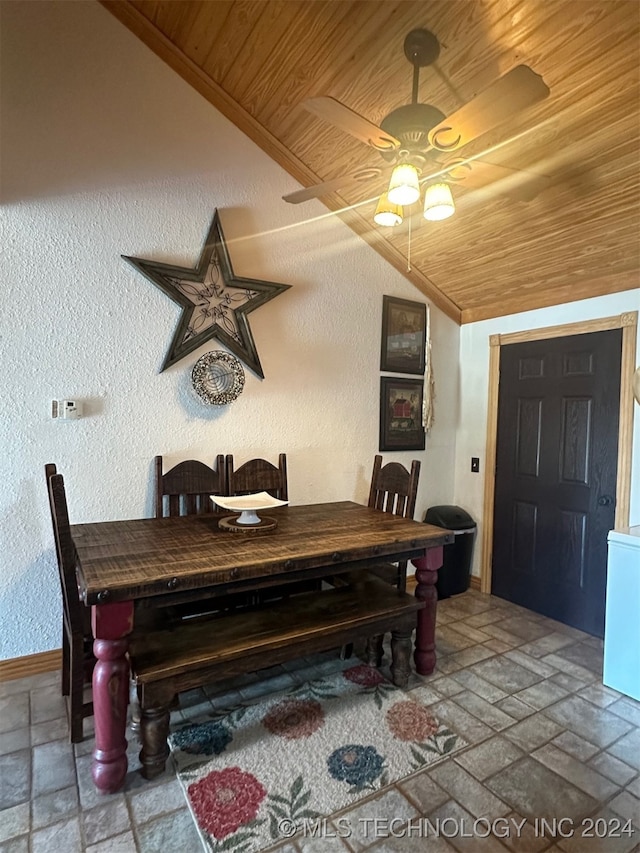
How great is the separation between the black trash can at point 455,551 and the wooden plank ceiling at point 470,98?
171 centimetres

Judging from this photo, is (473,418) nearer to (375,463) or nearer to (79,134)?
(375,463)

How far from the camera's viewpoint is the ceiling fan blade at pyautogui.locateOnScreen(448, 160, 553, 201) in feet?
6.41

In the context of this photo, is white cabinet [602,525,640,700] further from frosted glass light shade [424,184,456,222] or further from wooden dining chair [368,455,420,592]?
frosted glass light shade [424,184,456,222]

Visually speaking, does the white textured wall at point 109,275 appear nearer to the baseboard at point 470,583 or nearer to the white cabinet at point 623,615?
the baseboard at point 470,583

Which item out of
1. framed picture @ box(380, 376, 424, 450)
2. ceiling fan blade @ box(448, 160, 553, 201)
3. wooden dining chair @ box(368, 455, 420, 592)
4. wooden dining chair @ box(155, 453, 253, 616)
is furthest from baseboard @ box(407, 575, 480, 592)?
ceiling fan blade @ box(448, 160, 553, 201)

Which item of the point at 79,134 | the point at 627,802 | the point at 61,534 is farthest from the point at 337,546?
the point at 79,134

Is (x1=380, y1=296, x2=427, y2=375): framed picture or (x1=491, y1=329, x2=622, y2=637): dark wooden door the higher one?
(x1=380, y1=296, x2=427, y2=375): framed picture

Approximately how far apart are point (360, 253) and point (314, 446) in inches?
57.8

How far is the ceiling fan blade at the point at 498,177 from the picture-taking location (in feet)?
6.41

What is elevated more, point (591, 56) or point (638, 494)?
point (591, 56)

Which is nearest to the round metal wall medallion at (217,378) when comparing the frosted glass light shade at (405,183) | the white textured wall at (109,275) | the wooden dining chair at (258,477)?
the white textured wall at (109,275)

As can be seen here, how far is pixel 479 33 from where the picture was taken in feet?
6.35

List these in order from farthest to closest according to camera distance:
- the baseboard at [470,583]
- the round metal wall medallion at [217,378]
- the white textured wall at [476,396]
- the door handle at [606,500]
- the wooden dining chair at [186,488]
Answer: the baseboard at [470,583] → the white textured wall at [476,396] → the door handle at [606,500] → the round metal wall medallion at [217,378] → the wooden dining chair at [186,488]

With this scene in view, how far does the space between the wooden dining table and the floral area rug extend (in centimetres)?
32
